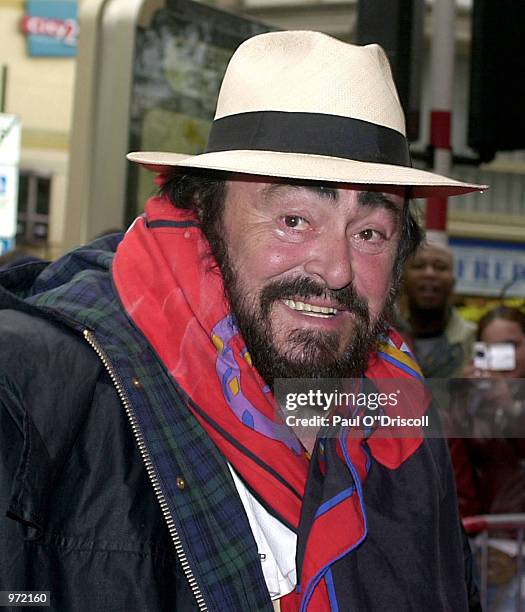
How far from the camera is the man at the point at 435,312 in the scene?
11.4 feet

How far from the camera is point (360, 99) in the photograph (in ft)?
6.33

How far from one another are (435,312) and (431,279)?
0.17 metres

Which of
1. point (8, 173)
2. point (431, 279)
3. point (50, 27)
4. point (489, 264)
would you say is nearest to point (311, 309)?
point (431, 279)

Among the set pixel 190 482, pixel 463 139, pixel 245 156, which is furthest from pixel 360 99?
pixel 463 139

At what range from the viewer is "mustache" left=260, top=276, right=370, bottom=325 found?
1786 millimetres

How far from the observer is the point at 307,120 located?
6.15 feet

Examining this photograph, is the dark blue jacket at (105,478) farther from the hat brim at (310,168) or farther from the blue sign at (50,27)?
the blue sign at (50,27)

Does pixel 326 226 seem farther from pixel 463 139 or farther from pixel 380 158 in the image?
pixel 463 139

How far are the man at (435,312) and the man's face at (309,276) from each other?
1518 mm

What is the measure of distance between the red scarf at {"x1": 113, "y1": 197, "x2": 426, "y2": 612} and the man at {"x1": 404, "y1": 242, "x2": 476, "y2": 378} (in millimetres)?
1594


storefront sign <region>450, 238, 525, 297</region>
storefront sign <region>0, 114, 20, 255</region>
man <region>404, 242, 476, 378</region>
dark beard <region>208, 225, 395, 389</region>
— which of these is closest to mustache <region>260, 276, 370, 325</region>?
dark beard <region>208, 225, 395, 389</region>

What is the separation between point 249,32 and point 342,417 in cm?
216

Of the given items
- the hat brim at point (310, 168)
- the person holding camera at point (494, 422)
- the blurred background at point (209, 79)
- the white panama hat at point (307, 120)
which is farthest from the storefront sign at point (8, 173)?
the hat brim at point (310, 168)

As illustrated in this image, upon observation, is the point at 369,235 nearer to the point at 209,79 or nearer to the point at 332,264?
the point at 332,264
